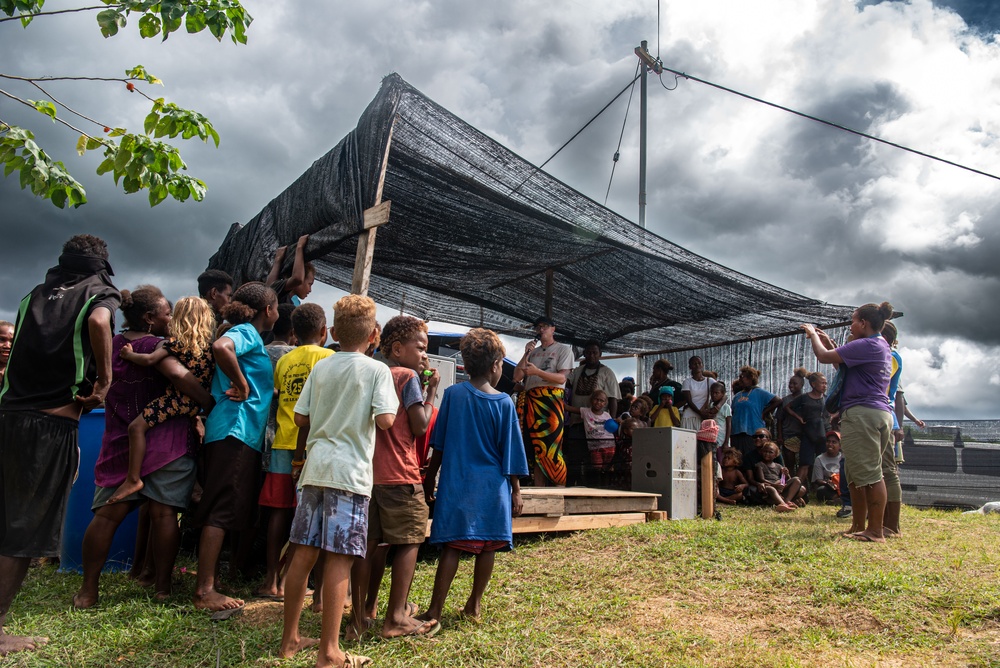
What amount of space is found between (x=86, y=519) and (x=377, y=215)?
2.87 metres

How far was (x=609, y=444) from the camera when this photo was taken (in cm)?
802

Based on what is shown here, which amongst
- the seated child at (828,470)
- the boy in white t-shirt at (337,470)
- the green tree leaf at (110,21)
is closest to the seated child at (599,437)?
the seated child at (828,470)

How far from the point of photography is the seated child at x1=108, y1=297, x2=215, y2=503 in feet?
11.7

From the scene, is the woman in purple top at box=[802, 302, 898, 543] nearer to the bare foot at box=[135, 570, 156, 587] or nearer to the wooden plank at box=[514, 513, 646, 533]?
the wooden plank at box=[514, 513, 646, 533]

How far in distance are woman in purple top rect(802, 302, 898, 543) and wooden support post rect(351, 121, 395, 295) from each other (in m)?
3.29

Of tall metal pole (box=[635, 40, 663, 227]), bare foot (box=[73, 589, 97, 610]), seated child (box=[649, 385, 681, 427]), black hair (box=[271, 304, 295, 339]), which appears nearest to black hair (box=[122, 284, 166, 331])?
black hair (box=[271, 304, 295, 339])

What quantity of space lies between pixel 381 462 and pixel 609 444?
5.10 m

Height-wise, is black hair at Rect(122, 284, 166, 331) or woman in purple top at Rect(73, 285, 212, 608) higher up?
black hair at Rect(122, 284, 166, 331)

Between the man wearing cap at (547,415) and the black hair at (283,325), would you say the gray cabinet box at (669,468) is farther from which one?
the black hair at (283,325)

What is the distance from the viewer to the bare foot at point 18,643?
2.95 metres

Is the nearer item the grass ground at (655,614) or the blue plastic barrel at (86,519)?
the grass ground at (655,614)

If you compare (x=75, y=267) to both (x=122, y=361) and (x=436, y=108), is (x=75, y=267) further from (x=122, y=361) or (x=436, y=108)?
(x=436, y=108)

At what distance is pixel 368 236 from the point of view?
18.0ft

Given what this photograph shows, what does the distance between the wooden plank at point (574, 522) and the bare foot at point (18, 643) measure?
9.68 ft
